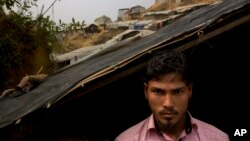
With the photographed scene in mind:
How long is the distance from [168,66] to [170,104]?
237mm

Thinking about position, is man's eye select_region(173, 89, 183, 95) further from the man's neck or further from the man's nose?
the man's neck

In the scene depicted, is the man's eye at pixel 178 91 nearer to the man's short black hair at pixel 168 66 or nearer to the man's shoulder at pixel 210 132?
the man's short black hair at pixel 168 66

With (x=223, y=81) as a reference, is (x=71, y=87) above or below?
above

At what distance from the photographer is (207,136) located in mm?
2340

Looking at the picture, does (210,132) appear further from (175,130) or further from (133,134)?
(133,134)

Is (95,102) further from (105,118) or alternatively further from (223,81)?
(223,81)

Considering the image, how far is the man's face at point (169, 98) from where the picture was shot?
2.28 m

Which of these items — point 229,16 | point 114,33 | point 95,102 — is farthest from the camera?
point 114,33

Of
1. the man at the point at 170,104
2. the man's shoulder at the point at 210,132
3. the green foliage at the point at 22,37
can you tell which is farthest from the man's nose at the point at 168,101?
the green foliage at the point at 22,37

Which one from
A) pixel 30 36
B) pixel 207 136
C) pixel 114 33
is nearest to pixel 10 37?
pixel 30 36

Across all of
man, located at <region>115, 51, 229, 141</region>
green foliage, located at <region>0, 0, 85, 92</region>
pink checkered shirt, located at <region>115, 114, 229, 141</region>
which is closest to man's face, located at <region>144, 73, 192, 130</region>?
man, located at <region>115, 51, 229, 141</region>

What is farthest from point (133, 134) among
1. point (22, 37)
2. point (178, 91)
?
point (22, 37)

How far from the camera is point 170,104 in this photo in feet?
7.40

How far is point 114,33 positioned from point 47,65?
24.4 m
